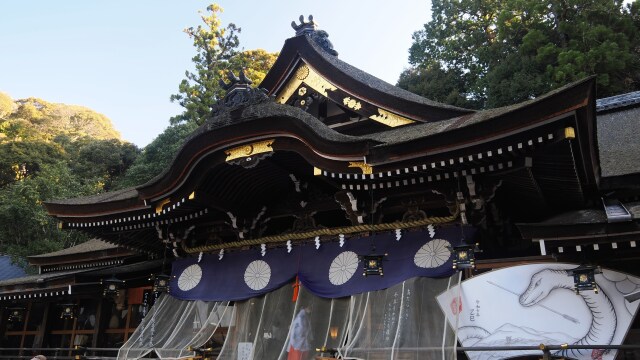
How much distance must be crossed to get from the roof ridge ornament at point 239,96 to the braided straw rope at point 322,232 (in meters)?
2.54

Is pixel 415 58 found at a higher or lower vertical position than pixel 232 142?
higher

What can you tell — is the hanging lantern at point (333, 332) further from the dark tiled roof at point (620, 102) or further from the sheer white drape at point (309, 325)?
the dark tiled roof at point (620, 102)

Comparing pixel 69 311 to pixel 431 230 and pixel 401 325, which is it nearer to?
pixel 401 325

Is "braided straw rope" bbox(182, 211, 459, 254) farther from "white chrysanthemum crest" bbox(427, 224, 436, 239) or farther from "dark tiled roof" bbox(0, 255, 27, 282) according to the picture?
"dark tiled roof" bbox(0, 255, 27, 282)

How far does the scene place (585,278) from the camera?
236 inches

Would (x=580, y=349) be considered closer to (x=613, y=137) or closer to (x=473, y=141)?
(x=473, y=141)

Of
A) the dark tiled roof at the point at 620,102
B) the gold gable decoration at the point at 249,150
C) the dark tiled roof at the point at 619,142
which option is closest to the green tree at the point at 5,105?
the gold gable decoration at the point at 249,150

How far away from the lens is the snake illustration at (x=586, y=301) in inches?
239

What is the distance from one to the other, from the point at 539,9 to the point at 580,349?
73.5ft

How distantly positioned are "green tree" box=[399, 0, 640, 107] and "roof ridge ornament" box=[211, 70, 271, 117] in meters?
16.8

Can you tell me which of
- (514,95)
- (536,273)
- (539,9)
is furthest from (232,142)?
(539,9)

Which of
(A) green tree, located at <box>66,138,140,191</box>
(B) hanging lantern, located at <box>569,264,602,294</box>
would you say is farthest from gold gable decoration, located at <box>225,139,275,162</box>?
(A) green tree, located at <box>66,138,140,191</box>

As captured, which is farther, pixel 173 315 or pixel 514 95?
pixel 514 95

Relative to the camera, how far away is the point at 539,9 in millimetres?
24094
